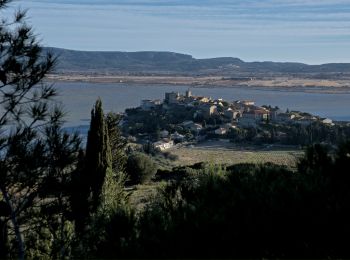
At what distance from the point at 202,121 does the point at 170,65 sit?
3345 inches

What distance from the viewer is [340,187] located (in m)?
6.22

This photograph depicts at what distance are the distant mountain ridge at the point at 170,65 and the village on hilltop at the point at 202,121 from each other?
57134 mm

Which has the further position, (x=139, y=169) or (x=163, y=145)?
(x=163, y=145)

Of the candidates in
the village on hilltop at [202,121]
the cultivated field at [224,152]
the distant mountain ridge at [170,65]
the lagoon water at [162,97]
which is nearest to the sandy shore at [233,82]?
the lagoon water at [162,97]

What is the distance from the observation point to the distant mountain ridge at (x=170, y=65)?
123000mm

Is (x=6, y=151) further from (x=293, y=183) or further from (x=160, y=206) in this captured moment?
(x=293, y=183)

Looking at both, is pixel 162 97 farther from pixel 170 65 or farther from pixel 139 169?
pixel 139 169

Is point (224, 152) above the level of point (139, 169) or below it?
below

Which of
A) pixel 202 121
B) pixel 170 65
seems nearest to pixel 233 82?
pixel 170 65

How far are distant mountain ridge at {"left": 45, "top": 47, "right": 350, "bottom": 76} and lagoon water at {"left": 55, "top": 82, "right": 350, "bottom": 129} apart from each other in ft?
69.1

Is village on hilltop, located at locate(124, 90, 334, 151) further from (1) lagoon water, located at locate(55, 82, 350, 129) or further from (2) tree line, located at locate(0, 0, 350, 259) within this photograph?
(2) tree line, located at locate(0, 0, 350, 259)

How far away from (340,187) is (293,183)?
56 centimetres

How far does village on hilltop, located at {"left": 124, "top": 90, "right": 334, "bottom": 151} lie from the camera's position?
47219mm

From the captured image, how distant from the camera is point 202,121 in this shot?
2201 inches
